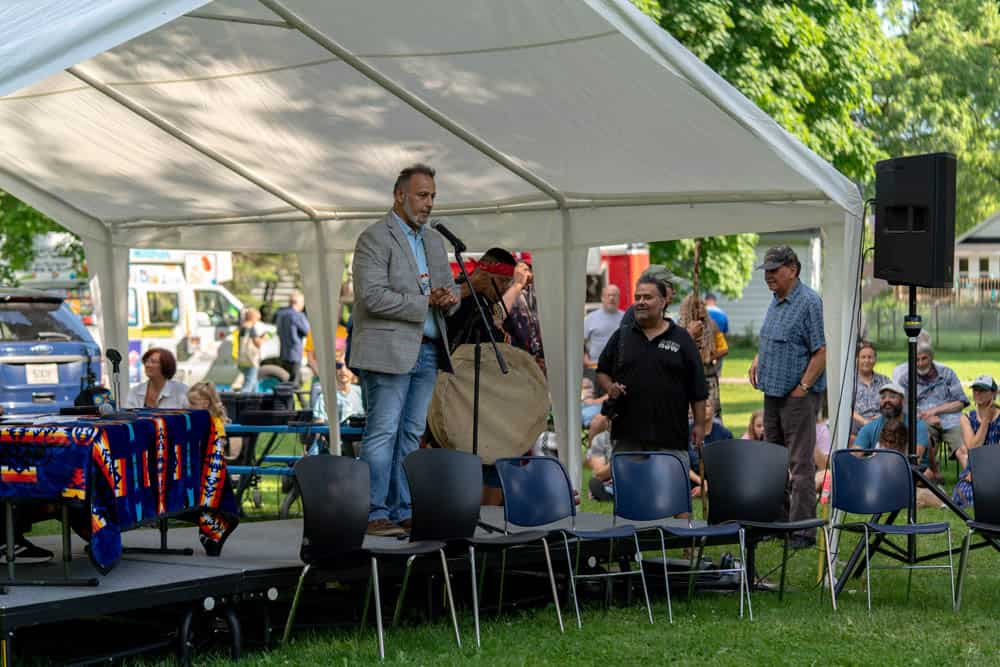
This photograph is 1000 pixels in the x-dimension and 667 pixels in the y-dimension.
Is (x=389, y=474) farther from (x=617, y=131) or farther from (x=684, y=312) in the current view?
(x=684, y=312)

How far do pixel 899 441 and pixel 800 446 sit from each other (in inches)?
105

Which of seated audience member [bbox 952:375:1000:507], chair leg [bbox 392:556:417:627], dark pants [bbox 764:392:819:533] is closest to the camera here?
chair leg [bbox 392:556:417:627]

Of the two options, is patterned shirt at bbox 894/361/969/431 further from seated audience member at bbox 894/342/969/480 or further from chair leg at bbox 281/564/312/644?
chair leg at bbox 281/564/312/644

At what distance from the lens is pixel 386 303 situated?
7.29 metres

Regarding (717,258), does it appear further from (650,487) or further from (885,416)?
(650,487)

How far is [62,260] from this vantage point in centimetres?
2989

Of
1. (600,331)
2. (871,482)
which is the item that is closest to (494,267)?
(871,482)

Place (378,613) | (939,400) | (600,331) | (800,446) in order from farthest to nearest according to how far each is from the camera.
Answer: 1. (600,331)
2. (939,400)
3. (800,446)
4. (378,613)

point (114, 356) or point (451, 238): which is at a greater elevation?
point (451, 238)

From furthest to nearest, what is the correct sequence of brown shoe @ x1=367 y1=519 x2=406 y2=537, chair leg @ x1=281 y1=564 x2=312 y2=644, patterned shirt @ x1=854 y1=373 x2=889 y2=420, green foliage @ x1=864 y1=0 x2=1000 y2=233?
1. green foliage @ x1=864 y1=0 x2=1000 y2=233
2. patterned shirt @ x1=854 y1=373 x2=889 y2=420
3. brown shoe @ x1=367 y1=519 x2=406 y2=537
4. chair leg @ x1=281 y1=564 x2=312 y2=644

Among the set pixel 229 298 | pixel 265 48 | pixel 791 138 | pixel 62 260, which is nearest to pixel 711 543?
pixel 791 138

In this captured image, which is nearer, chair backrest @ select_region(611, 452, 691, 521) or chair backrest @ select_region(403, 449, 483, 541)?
chair backrest @ select_region(403, 449, 483, 541)

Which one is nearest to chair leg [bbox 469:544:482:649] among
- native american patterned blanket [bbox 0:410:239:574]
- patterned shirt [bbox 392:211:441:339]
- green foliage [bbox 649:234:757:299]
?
patterned shirt [bbox 392:211:441:339]

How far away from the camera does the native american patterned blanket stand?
604 centimetres
